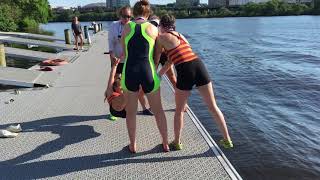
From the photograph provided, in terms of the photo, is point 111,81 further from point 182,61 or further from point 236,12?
point 236,12

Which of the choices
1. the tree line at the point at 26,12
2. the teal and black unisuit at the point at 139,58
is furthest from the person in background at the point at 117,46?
the tree line at the point at 26,12

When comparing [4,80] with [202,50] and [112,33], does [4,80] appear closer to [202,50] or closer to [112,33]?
[112,33]

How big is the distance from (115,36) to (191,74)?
210 centimetres

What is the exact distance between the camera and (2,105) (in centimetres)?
801

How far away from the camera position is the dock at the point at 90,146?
4.93 metres

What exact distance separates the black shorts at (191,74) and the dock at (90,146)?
886 millimetres

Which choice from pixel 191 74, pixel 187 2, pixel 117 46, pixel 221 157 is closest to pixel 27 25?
pixel 117 46

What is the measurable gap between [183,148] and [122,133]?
108cm

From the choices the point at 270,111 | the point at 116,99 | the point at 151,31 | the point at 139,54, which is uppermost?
the point at 151,31

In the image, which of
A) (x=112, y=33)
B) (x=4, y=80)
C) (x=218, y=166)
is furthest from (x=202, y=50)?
(x=218, y=166)

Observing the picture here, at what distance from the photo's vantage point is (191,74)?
5172mm

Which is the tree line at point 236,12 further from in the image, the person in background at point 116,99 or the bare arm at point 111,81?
the person in background at point 116,99

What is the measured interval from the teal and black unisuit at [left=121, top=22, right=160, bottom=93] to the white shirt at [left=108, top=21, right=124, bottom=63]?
178 centimetres

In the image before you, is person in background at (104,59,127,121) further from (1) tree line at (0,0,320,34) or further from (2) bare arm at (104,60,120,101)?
(1) tree line at (0,0,320,34)
